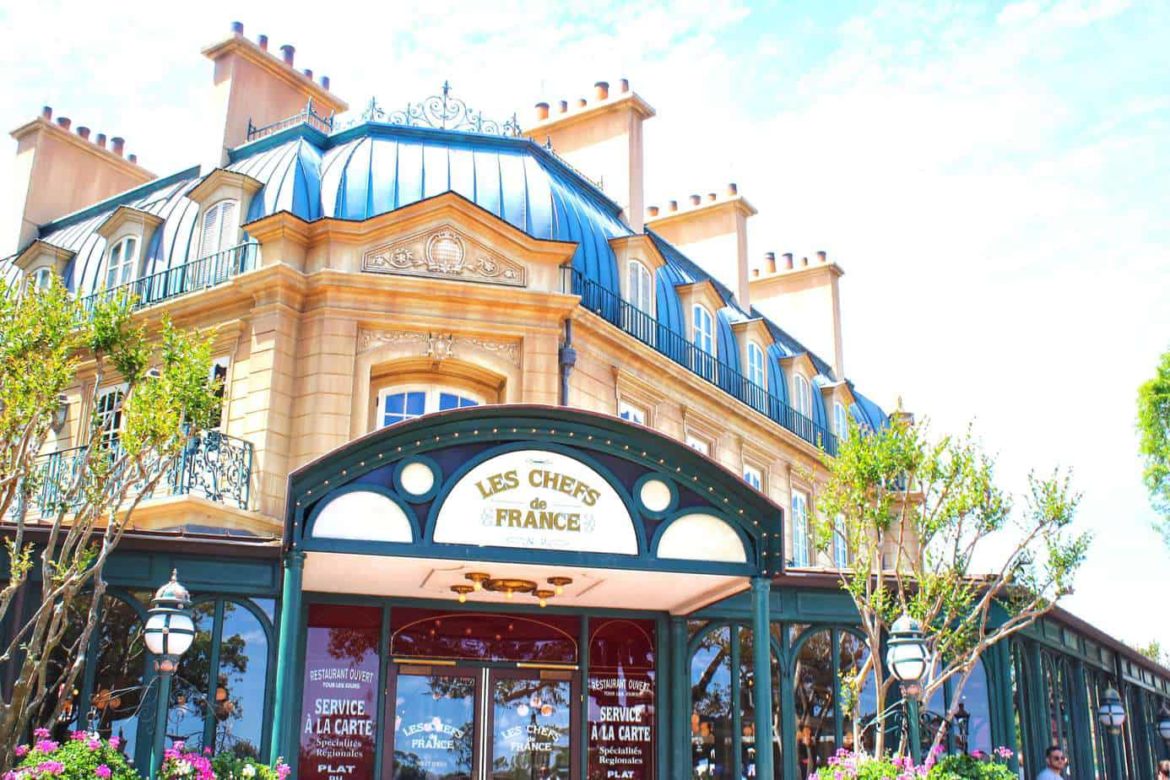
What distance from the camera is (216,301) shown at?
1700cm

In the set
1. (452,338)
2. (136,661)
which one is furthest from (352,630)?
(452,338)

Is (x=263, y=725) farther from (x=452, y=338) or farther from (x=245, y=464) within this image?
(x=452, y=338)

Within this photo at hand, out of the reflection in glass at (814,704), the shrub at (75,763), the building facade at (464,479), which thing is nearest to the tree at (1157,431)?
the building facade at (464,479)

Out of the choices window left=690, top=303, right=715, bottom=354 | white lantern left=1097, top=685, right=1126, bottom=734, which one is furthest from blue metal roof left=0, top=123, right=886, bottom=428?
white lantern left=1097, top=685, right=1126, bottom=734

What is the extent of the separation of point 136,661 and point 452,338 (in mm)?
6238

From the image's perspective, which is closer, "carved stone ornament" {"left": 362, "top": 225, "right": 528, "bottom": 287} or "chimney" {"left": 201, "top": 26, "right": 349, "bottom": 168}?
"carved stone ornament" {"left": 362, "top": 225, "right": 528, "bottom": 287}

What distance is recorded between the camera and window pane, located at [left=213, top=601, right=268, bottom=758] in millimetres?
12219

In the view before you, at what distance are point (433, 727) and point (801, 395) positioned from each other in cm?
1361

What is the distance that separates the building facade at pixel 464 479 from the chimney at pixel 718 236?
0.89 m

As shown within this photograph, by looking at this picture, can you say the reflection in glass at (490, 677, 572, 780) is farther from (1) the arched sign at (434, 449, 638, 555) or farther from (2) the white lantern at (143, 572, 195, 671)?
(2) the white lantern at (143, 572, 195, 671)

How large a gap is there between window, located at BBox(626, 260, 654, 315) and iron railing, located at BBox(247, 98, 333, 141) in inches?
211

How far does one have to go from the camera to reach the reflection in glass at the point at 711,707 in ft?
46.3

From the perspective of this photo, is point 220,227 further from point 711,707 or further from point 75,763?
point 75,763

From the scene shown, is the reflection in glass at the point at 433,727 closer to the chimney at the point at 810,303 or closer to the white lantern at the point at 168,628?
the white lantern at the point at 168,628
